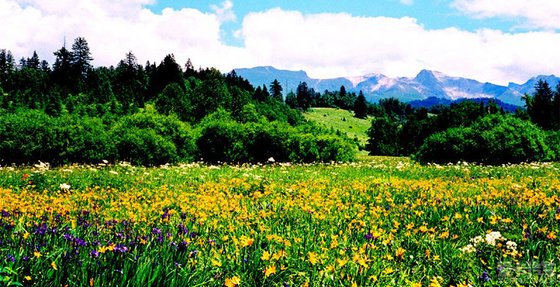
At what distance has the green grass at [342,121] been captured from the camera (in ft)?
378

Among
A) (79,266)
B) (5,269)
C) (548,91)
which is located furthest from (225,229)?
(548,91)

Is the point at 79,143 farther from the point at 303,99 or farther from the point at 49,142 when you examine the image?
the point at 303,99

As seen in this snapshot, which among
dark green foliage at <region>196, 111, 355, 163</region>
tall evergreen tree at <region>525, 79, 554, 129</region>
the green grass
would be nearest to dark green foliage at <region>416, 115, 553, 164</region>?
dark green foliage at <region>196, 111, 355, 163</region>

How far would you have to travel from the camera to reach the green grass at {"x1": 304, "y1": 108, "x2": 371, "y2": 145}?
378ft

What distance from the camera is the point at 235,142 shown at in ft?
84.8

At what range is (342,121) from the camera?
5113 inches

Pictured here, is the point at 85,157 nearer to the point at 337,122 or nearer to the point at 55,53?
the point at 55,53

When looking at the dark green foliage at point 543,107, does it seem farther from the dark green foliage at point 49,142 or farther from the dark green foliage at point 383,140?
the dark green foliage at point 49,142

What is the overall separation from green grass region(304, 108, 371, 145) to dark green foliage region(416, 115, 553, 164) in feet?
253

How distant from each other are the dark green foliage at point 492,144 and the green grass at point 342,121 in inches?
3033

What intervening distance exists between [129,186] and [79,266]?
25.4 ft

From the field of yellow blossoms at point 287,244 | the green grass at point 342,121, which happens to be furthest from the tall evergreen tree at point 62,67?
the field of yellow blossoms at point 287,244

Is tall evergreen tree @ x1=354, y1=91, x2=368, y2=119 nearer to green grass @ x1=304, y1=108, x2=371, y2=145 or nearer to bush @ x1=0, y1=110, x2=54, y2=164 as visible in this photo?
green grass @ x1=304, y1=108, x2=371, y2=145

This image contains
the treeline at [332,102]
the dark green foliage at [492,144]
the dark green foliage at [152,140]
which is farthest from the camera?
the treeline at [332,102]
